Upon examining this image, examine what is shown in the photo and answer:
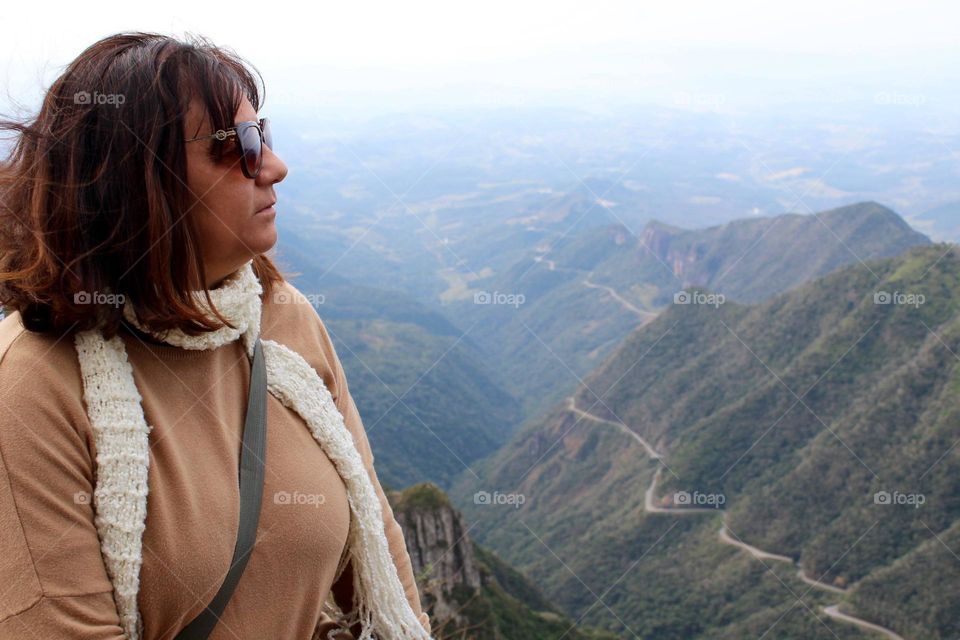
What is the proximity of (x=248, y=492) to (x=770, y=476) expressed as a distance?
5087 centimetres

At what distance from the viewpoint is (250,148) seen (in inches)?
75.5

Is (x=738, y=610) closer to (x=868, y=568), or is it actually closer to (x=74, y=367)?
(x=868, y=568)

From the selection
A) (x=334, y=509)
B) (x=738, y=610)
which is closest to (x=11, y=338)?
(x=334, y=509)

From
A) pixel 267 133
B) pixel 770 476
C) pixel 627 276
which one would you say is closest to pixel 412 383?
pixel 770 476

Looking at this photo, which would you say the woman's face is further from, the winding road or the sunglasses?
the winding road

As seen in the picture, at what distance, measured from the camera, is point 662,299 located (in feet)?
385

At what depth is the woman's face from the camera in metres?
1.83

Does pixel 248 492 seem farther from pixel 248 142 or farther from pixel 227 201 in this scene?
pixel 248 142

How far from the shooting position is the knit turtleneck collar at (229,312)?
178 cm

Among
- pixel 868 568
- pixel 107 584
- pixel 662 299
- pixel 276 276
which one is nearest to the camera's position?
pixel 107 584

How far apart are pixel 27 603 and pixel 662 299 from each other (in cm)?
11948

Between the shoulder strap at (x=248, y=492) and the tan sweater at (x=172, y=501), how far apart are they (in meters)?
0.02

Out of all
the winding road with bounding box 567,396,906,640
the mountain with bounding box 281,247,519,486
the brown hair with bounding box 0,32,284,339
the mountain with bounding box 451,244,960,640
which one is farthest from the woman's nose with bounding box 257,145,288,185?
the mountain with bounding box 281,247,519,486

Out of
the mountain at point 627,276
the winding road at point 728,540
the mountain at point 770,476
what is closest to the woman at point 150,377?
the mountain at point 770,476
